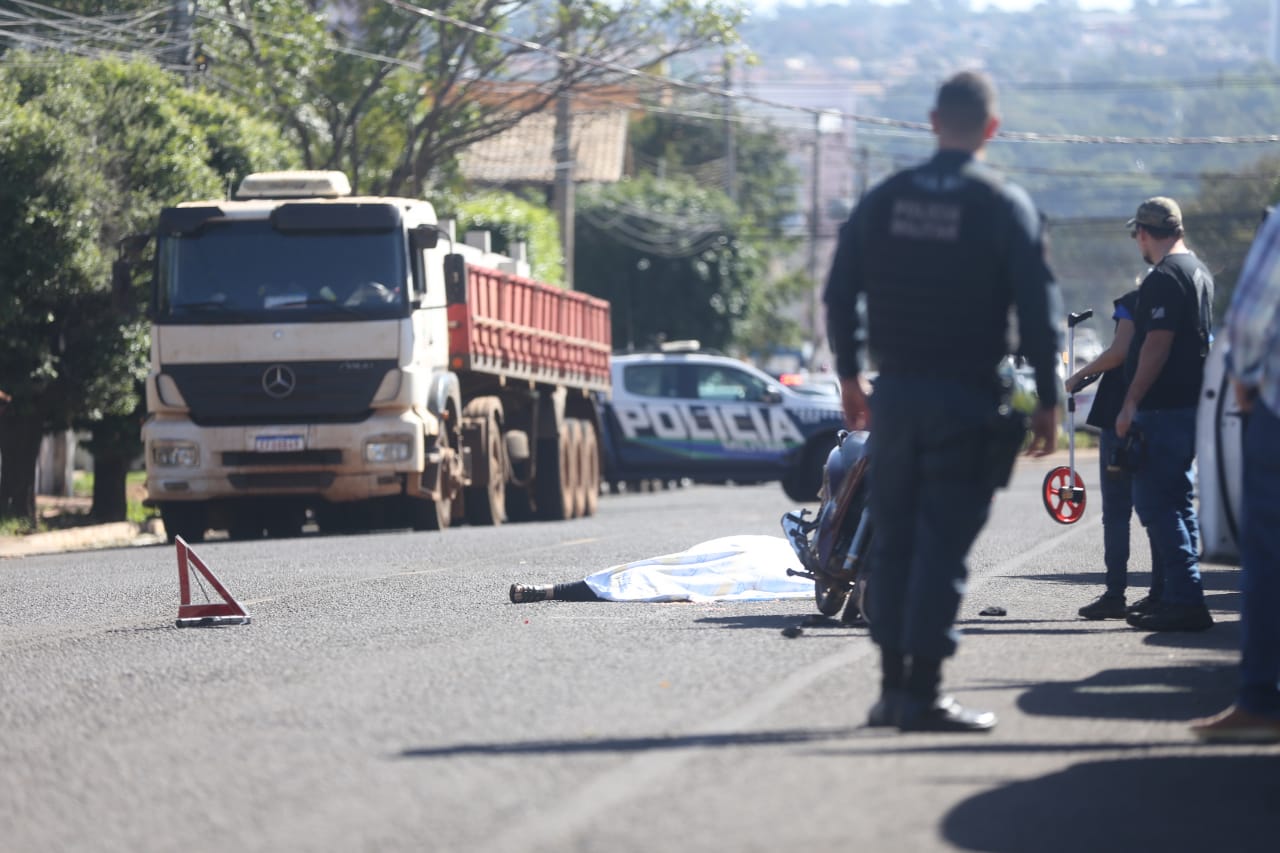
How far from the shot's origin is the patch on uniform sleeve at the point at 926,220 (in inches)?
237

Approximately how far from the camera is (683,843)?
4633mm

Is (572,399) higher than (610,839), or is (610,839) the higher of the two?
(572,399)

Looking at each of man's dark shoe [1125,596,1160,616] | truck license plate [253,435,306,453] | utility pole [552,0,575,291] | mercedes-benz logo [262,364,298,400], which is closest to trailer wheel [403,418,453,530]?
truck license plate [253,435,306,453]

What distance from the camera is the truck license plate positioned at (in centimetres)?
1756

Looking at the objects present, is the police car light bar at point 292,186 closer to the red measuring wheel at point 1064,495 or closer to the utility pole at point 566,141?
the red measuring wheel at point 1064,495

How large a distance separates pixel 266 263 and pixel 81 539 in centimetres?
504

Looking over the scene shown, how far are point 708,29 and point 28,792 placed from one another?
83.8 feet

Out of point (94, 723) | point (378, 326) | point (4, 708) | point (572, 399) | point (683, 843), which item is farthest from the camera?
point (572, 399)

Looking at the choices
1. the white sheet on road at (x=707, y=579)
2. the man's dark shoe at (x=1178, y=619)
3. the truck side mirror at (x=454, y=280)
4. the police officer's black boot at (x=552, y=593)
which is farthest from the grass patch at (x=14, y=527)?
the man's dark shoe at (x=1178, y=619)

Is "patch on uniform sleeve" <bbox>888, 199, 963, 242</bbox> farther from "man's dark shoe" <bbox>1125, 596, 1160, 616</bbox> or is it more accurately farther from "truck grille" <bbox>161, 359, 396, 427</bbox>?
"truck grille" <bbox>161, 359, 396, 427</bbox>

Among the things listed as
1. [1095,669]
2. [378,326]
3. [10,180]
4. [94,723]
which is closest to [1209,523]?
[1095,669]

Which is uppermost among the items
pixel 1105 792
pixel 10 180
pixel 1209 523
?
pixel 10 180

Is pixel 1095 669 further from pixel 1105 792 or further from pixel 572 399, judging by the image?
pixel 572 399

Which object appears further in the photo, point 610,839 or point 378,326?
point 378,326
